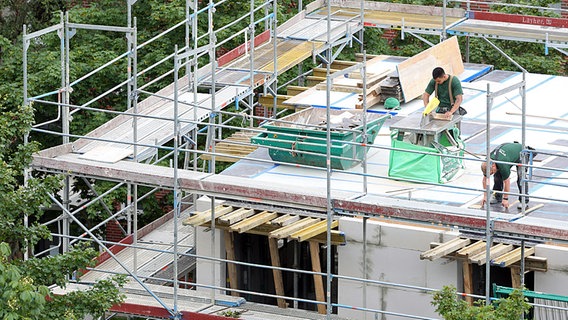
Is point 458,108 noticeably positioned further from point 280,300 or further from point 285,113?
point 285,113

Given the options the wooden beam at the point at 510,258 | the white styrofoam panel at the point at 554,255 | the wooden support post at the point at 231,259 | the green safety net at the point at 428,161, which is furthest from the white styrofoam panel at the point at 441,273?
the wooden support post at the point at 231,259

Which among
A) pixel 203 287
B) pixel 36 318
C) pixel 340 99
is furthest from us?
pixel 340 99

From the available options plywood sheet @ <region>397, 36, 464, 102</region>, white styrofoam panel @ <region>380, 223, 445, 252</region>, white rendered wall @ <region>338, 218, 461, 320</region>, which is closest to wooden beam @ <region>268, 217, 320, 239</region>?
white rendered wall @ <region>338, 218, 461, 320</region>

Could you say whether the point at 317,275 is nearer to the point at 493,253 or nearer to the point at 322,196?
the point at 322,196

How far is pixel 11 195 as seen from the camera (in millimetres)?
29562

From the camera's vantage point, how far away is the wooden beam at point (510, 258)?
102 feet

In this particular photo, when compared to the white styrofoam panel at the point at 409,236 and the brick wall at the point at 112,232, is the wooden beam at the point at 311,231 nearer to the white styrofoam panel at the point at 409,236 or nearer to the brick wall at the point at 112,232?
the white styrofoam panel at the point at 409,236

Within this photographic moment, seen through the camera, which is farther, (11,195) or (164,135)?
(164,135)

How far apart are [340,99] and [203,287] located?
22.6 feet

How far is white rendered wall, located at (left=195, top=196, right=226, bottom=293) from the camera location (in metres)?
34.2

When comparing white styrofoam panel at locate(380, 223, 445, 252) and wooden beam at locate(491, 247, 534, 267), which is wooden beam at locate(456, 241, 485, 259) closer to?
wooden beam at locate(491, 247, 534, 267)

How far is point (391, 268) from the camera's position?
3256 cm

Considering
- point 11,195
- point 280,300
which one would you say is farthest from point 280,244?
point 11,195

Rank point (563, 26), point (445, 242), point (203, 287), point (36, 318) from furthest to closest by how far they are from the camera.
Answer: point (563, 26) → point (203, 287) → point (445, 242) → point (36, 318)
